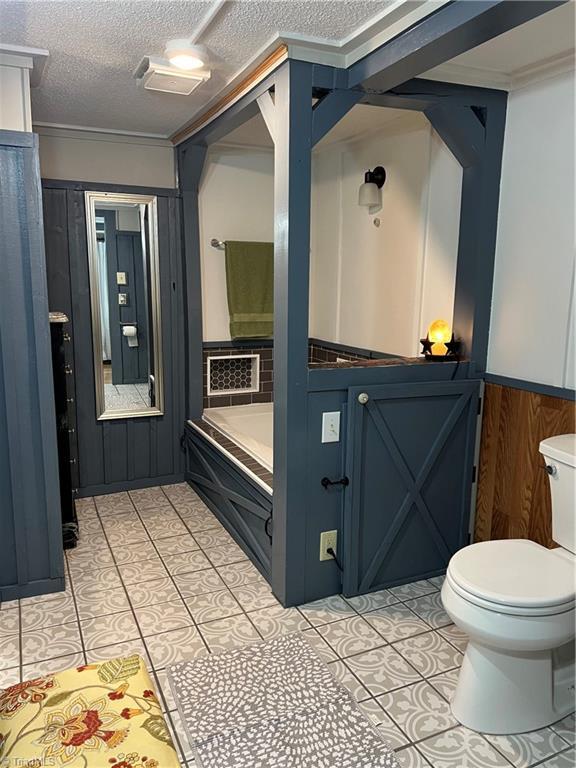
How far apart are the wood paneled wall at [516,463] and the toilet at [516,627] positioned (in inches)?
12.9

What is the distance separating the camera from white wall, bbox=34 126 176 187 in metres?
3.48

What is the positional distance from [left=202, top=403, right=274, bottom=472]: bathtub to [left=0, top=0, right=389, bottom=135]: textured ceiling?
1888 mm

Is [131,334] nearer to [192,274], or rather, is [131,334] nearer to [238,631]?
[192,274]

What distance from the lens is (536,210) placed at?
2404 mm

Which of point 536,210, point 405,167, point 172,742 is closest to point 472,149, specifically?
point 536,210

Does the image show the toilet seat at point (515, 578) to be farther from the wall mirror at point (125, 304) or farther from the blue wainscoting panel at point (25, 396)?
the wall mirror at point (125, 304)

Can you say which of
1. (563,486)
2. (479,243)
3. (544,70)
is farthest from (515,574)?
(544,70)

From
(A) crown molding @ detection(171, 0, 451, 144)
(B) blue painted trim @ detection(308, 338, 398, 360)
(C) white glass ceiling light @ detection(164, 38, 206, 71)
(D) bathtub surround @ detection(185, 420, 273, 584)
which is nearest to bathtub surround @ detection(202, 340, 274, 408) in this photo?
(D) bathtub surround @ detection(185, 420, 273, 584)

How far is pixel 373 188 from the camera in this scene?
329 cm

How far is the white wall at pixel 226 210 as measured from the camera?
391 centimetres

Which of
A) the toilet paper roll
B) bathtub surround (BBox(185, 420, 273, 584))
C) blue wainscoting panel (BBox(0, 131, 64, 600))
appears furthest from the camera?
the toilet paper roll

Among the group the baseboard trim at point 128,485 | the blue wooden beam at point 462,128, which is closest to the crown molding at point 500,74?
the blue wooden beam at point 462,128

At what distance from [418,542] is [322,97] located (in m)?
2.06

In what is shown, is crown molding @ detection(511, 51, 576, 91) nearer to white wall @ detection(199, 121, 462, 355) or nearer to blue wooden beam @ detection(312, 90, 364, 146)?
white wall @ detection(199, 121, 462, 355)
